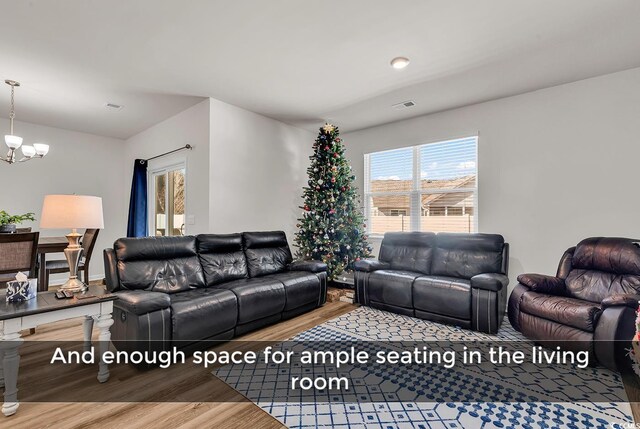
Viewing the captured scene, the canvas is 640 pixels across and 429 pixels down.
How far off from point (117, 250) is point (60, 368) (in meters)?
1.01

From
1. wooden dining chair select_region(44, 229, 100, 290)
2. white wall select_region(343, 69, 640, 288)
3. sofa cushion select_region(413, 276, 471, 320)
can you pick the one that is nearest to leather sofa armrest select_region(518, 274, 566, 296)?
sofa cushion select_region(413, 276, 471, 320)

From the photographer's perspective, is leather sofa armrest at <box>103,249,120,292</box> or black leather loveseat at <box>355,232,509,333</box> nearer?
leather sofa armrest at <box>103,249,120,292</box>

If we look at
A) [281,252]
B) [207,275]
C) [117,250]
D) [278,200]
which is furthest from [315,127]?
[117,250]

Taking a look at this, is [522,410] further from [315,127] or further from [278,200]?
[315,127]

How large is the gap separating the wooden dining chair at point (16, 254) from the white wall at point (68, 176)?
3036 millimetres

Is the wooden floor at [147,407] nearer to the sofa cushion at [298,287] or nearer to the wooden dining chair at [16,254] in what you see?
the wooden dining chair at [16,254]

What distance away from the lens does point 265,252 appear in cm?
422

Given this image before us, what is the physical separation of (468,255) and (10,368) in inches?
169

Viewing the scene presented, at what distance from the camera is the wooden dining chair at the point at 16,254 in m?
2.89

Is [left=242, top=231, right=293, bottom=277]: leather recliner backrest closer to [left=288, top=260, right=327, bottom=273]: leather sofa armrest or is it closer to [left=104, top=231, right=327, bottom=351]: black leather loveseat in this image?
[left=104, top=231, right=327, bottom=351]: black leather loveseat

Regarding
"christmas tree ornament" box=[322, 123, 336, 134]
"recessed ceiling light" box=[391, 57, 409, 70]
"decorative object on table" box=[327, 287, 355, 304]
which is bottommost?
"decorative object on table" box=[327, 287, 355, 304]

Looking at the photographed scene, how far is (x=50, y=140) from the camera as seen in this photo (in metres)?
5.54

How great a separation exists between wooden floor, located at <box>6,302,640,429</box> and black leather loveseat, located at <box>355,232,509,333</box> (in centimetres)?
115

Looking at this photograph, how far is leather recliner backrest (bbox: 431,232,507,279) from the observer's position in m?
3.81
